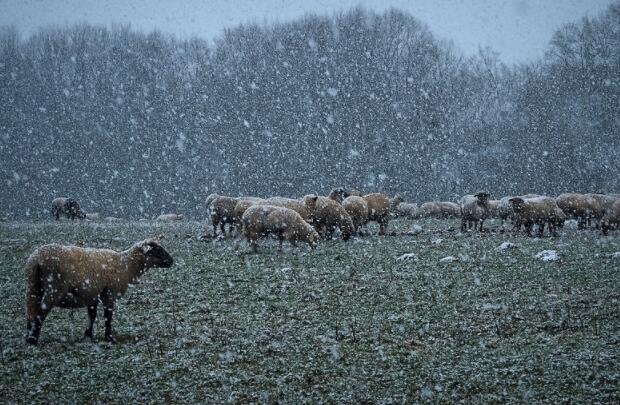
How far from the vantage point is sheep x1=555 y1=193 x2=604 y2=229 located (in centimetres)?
2627

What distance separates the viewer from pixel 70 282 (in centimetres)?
991

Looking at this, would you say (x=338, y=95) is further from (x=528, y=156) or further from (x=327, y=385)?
(x=327, y=385)

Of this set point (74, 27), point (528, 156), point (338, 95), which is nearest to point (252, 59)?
point (338, 95)

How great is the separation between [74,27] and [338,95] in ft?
94.7

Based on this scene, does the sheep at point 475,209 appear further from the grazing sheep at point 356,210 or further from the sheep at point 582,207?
the grazing sheep at point 356,210

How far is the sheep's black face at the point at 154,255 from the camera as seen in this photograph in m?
11.5

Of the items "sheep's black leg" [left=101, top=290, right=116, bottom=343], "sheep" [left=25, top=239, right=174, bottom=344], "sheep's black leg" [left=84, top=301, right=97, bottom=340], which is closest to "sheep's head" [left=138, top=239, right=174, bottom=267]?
"sheep" [left=25, top=239, right=174, bottom=344]

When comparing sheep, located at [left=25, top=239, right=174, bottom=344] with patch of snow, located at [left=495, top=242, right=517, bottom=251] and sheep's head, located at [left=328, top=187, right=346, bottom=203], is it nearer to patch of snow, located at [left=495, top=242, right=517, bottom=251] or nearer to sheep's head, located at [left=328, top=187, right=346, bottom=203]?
patch of snow, located at [left=495, top=242, right=517, bottom=251]

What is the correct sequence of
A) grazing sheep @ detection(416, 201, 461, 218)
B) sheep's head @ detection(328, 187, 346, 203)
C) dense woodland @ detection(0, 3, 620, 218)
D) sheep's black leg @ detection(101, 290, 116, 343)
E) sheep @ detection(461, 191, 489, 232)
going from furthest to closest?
dense woodland @ detection(0, 3, 620, 218), grazing sheep @ detection(416, 201, 461, 218), sheep's head @ detection(328, 187, 346, 203), sheep @ detection(461, 191, 489, 232), sheep's black leg @ detection(101, 290, 116, 343)

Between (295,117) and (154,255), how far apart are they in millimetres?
41667

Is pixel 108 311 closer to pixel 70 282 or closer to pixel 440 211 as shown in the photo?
pixel 70 282

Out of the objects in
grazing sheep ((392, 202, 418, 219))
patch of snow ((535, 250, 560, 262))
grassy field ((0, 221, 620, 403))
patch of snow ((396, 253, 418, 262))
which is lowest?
grassy field ((0, 221, 620, 403))

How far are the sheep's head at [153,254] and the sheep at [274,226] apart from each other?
7097 mm

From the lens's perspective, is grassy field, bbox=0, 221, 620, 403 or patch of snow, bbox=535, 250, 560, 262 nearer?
grassy field, bbox=0, 221, 620, 403
